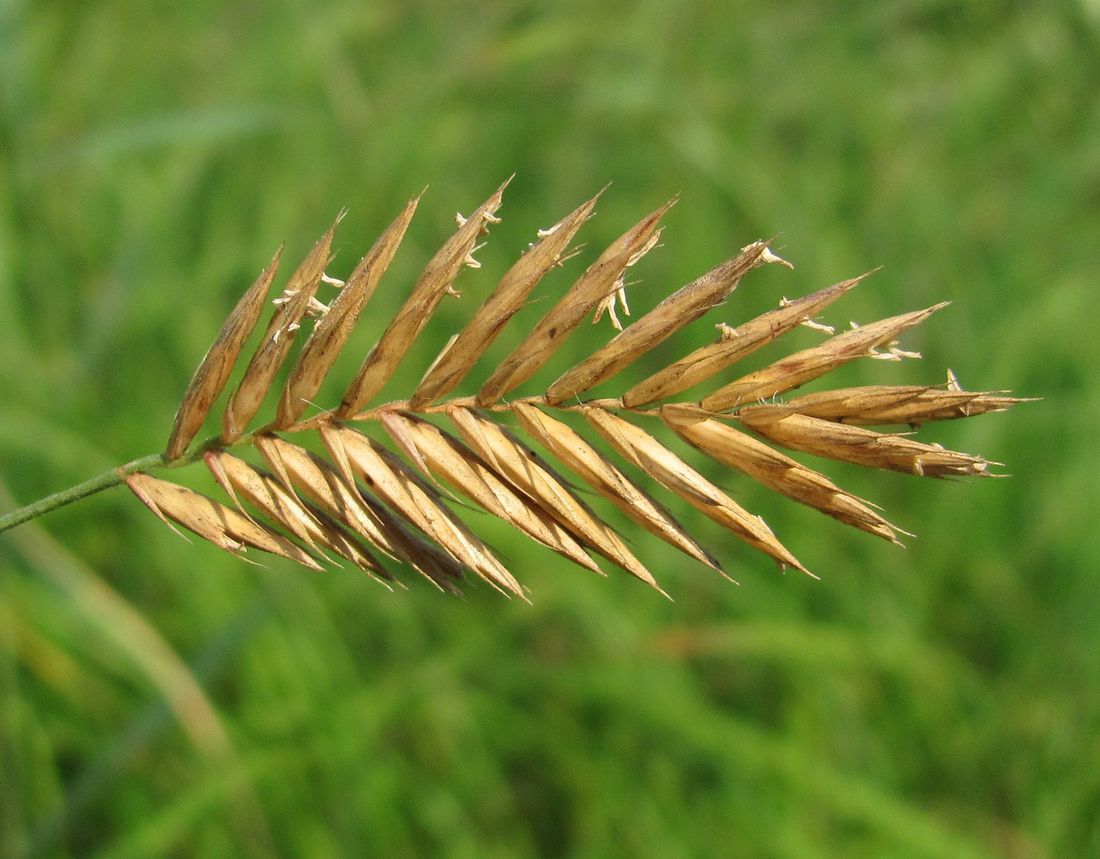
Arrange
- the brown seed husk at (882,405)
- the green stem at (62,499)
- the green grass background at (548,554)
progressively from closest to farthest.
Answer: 1. the green stem at (62,499)
2. the brown seed husk at (882,405)
3. the green grass background at (548,554)

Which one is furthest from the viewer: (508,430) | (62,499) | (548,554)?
(548,554)

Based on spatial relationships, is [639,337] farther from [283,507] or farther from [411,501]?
[283,507]

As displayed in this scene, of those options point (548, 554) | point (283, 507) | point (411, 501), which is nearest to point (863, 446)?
point (411, 501)

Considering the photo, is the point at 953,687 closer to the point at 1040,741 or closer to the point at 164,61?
the point at 1040,741

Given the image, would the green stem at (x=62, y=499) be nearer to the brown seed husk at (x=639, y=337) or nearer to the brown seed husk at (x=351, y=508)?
the brown seed husk at (x=351, y=508)

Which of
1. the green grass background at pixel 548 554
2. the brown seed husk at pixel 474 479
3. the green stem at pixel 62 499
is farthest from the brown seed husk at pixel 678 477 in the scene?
the green grass background at pixel 548 554

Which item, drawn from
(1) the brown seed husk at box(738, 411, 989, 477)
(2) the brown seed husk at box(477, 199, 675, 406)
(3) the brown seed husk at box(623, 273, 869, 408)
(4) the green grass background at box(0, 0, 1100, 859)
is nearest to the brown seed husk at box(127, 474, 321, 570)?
(2) the brown seed husk at box(477, 199, 675, 406)

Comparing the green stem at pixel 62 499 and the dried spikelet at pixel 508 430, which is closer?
the green stem at pixel 62 499
